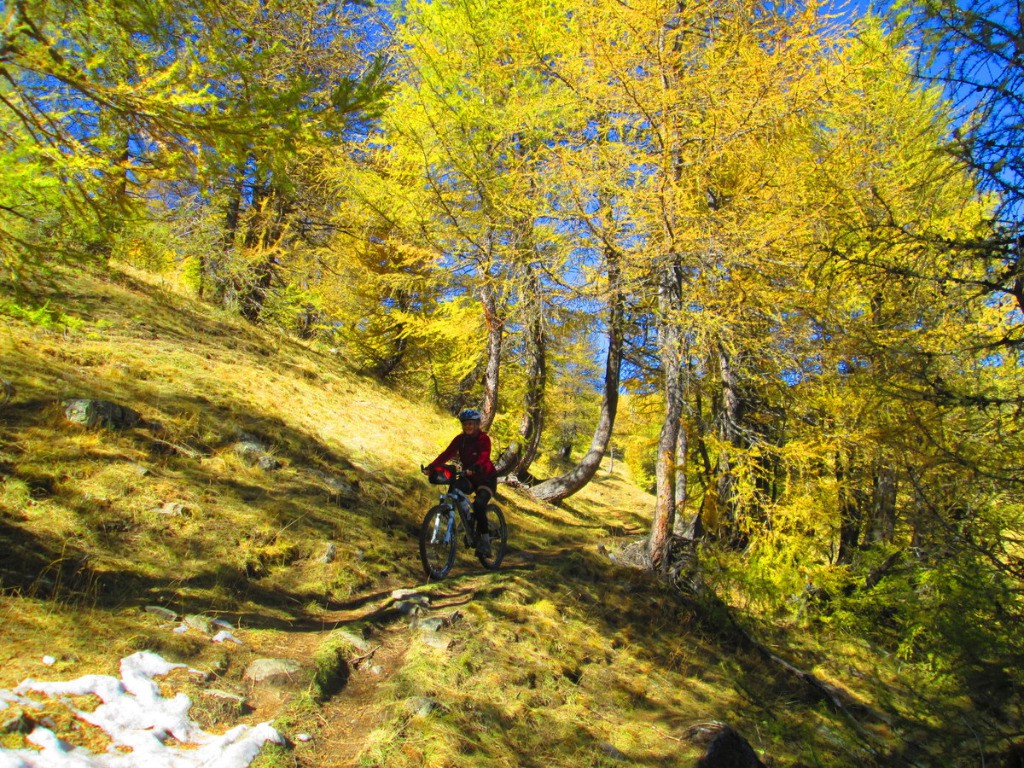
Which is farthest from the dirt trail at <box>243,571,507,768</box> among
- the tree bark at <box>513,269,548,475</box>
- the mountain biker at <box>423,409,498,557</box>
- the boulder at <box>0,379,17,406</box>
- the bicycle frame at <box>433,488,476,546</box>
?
the tree bark at <box>513,269,548,475</box>

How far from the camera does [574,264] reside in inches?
344

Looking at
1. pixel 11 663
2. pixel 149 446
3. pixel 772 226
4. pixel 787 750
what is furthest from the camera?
pixel 772 226

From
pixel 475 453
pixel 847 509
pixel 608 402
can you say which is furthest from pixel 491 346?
pixel 847 509

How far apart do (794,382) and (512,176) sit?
542 centimetres

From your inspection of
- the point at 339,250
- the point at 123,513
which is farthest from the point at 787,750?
the point at 339,250

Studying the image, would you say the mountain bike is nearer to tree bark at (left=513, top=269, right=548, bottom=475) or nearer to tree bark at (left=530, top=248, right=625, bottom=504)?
tree bark at (left=530, top=248, right=625, bottom=504)

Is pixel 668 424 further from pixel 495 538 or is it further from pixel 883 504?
pixel 883 504

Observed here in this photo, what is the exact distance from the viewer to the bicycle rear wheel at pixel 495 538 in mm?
7531

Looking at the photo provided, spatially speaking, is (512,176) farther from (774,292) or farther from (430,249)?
(774,292)

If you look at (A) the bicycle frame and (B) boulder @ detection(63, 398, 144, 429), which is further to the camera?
(A) the bicycle frame

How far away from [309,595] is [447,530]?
1834 millimetres

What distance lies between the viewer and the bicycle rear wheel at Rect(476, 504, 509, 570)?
297 inches

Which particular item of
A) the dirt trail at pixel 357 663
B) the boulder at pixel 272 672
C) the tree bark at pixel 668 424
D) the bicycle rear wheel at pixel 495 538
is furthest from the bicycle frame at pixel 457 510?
the boulder at pixel 272 672

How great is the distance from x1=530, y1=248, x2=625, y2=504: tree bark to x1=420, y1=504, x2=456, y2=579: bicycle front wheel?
368cm
